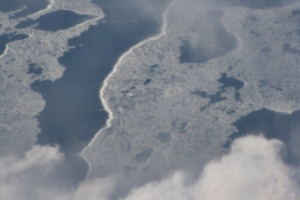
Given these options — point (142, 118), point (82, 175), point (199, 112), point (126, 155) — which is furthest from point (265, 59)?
point (82, 175)

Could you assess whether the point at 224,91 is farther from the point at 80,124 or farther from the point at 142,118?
the point at 80,124

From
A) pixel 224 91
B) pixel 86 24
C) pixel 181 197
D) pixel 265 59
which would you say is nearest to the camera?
pixel 181 197

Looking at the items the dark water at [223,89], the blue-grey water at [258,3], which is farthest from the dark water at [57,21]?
the dark water at [223,89]

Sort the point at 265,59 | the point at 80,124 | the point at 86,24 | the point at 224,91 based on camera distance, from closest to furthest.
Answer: the point at 80,124
the point at 224,91
the point at 265,59
the point at 86,24

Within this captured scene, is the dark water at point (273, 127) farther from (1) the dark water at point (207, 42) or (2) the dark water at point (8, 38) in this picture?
(2) the dark water at point (8, 38)

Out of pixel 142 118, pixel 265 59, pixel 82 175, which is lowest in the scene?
pixel 82 175
